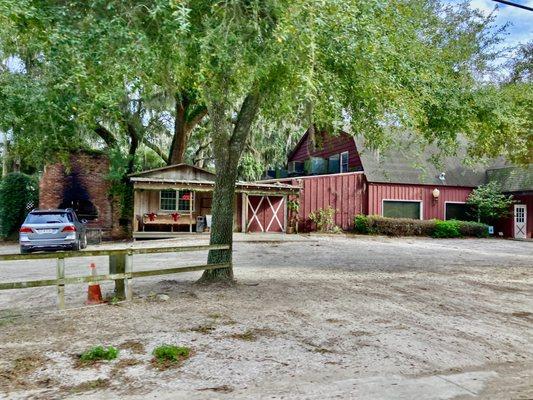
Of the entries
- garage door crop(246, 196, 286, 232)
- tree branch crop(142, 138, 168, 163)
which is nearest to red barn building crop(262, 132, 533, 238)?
garage door crop(246, 196, 286, 232)

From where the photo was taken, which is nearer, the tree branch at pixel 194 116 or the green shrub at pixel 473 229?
the tree branch at pixel 194 116

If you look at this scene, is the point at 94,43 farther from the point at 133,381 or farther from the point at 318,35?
the point at 133,381

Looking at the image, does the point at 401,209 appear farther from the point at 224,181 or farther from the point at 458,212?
the point at 224,181

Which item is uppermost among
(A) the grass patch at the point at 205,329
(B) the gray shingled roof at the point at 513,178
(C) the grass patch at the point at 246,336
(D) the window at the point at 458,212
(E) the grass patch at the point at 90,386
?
(B) the gray shingled roof at the point at 513,178

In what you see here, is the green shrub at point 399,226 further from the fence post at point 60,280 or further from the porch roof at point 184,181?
the fence post at point 60,280

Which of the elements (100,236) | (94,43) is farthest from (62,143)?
(94,43)

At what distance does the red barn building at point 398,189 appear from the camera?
78.8ft

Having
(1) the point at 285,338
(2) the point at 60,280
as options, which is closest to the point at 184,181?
(2) the point at 60,280

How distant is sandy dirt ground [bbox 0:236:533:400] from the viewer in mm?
3834

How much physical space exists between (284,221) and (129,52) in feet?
62.1

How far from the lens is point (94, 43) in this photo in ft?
17.5

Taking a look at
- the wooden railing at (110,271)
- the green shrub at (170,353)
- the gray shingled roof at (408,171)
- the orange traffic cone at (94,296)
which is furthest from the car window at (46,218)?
the gray shingled roof at (408,171)

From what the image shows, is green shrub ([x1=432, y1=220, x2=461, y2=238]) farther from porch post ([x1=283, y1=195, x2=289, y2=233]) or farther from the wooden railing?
the wooden railing

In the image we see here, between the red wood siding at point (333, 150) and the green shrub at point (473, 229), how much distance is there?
6303 mm
